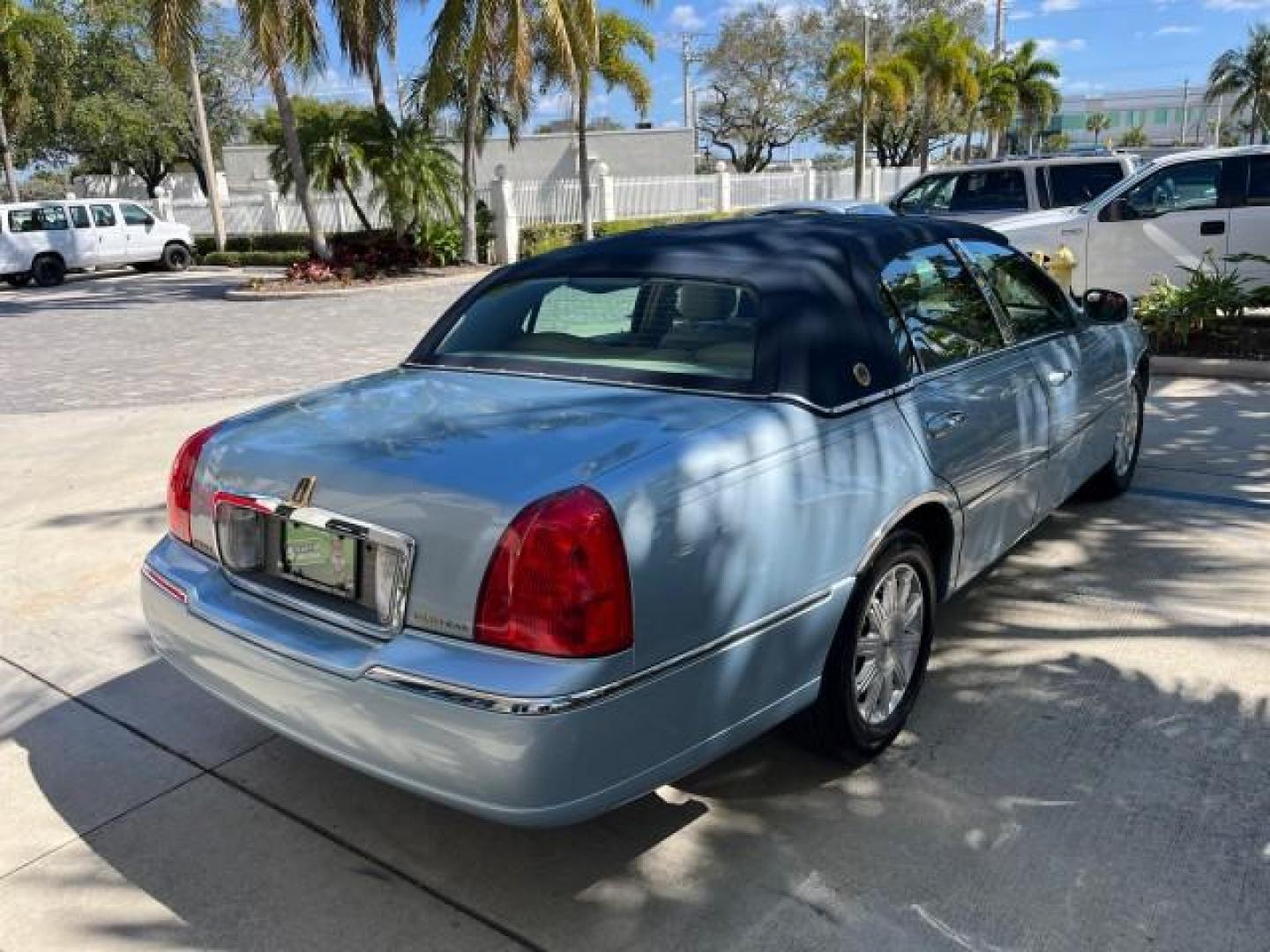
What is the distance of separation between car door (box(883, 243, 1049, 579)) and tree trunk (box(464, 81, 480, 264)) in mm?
18949

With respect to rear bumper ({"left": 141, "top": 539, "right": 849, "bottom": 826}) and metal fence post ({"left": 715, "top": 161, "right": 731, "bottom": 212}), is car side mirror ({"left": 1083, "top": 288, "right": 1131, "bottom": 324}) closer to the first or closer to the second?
rear bumper ({"left": 141, "top": 539, "right": 849, "bottom": 826})

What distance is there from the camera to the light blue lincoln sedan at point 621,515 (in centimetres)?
235

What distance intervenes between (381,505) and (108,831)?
1.42 m

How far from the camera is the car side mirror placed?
4980 millimetres

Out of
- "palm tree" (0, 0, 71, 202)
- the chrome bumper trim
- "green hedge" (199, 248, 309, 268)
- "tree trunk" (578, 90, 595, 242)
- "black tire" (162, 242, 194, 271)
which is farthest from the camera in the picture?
"palm tree" (0, 0, 71, 202)

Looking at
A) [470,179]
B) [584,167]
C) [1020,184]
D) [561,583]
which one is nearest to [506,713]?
[561,583]

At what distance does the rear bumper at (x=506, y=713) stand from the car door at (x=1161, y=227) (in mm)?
9206

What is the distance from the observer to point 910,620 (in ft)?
11.1

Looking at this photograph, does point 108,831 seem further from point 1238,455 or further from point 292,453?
point 1238,455

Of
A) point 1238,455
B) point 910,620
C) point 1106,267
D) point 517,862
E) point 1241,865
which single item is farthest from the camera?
point 1106,267

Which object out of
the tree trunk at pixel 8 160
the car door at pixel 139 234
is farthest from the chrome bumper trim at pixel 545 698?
the tree trunk at pixel 8 160

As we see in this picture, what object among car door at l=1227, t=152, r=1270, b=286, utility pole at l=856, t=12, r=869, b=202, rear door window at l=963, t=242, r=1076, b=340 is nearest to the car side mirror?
rear door window at l=963, t=242, r=1076, b=340

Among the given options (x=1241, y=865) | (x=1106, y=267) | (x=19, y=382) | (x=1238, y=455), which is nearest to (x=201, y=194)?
(x=19, y=382)

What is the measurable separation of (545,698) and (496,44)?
1961cm
